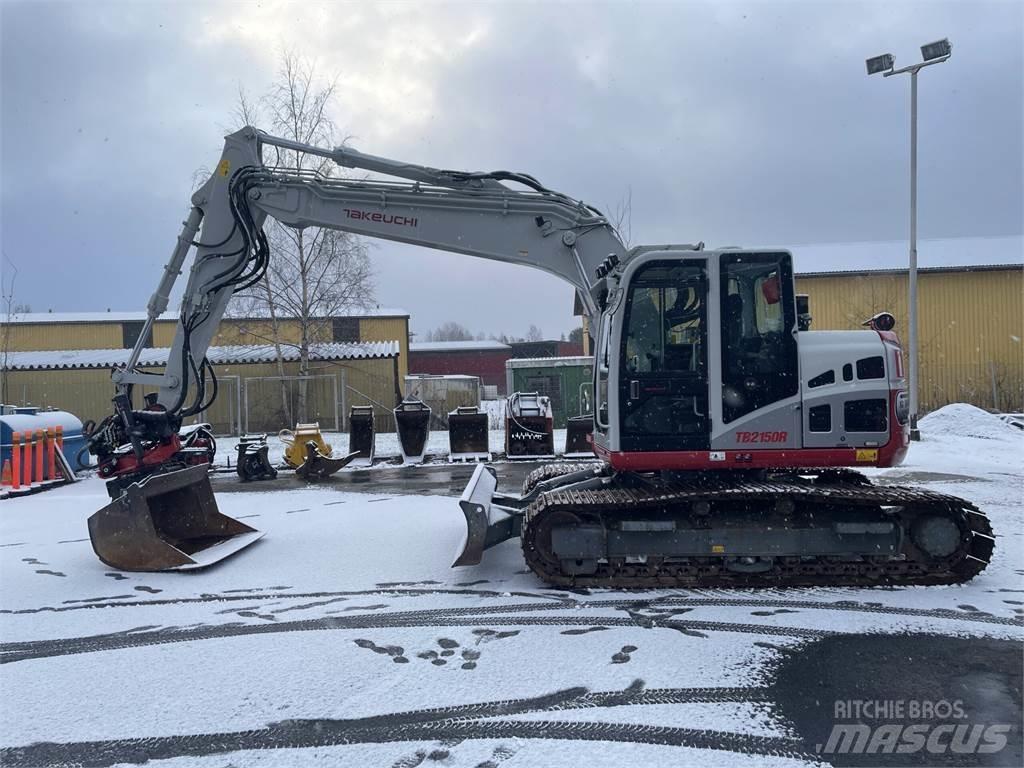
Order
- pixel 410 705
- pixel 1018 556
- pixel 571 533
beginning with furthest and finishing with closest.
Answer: pixel 1018 556 < pixel 571 533 < pixel 410 705

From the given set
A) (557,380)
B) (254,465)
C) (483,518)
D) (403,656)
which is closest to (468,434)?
(254,465)

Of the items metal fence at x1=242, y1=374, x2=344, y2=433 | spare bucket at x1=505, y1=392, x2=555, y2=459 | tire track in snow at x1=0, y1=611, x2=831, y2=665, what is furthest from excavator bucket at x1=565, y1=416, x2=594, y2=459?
metal fence at x1=242, y1=374, x2=344, y2=433

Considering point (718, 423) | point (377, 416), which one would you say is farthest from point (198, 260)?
point (377, 416)

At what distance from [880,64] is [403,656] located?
18356 mm

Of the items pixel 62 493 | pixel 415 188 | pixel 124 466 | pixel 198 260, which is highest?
pixel 415 188

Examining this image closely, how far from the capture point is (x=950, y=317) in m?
27.2

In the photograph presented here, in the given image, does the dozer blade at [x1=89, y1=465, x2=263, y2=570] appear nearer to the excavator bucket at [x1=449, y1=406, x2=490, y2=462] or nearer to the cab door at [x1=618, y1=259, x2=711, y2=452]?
the cab door at [x1=618, y1=259, x2=711, y2=452]

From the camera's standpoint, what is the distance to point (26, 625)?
211 inches

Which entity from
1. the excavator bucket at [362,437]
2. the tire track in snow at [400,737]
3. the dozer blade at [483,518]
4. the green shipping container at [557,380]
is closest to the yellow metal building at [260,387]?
the green shipping container at [557,380]

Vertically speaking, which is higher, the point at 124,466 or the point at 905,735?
the point at 124,466

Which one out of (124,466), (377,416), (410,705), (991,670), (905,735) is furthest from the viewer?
(377,416)

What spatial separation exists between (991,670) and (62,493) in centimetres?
1354

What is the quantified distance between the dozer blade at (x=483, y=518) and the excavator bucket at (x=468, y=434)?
30.8 ft

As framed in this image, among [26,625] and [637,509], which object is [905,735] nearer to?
[637,509]
